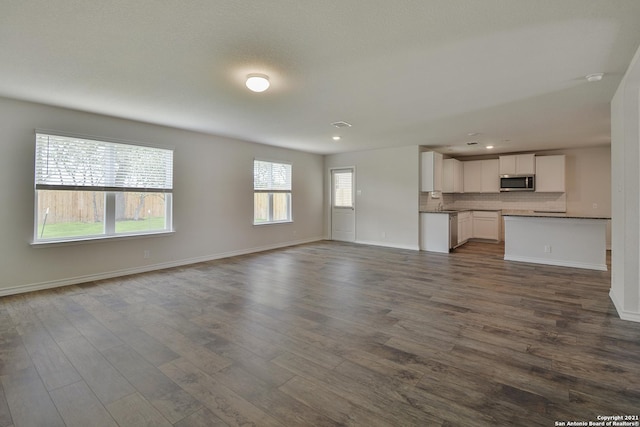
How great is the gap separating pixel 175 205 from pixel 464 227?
276 inches

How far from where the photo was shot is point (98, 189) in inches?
179

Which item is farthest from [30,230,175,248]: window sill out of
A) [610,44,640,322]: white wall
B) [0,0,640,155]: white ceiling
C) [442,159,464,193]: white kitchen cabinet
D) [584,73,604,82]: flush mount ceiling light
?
[442,159,464,193]: white kitchen cabinet

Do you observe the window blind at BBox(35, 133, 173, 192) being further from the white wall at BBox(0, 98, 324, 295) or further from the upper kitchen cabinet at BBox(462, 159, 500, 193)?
the upper kitchen cabinet at BBox(462, 159, 500, 193)

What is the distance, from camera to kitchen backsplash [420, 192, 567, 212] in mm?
7562

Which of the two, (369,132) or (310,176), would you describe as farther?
(310,176)

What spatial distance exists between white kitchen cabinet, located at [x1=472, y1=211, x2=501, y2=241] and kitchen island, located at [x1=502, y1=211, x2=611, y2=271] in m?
2.44

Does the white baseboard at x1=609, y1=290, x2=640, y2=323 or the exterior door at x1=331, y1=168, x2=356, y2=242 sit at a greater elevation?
Answer: the exterior door at x1=331, y1=168, x2=356, y2=242

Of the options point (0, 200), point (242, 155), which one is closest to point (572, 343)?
point (242, 155)

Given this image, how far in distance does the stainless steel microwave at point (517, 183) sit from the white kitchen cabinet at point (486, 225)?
2.66 feet

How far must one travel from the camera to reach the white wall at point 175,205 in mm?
3904

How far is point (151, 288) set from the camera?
4.15 metres

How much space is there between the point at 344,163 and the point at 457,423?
7233 millimetres

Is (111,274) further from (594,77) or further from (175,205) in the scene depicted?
(594,77)

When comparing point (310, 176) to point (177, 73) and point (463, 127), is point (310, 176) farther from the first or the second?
point (177, 73)
